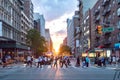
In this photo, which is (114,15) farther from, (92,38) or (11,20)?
(92,38)

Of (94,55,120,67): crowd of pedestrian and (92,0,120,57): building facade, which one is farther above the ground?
(92,0,120,57): building facade

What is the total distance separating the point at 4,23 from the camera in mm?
86875

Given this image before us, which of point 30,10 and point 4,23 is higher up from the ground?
point 30,10

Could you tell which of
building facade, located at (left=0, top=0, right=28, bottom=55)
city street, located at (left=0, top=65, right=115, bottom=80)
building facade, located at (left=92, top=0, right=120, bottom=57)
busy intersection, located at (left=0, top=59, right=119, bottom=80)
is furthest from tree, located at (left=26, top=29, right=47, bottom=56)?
city street, located at (left=0, top=65, right=115, bottom=80)

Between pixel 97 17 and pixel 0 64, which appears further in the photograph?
pixel 97 17

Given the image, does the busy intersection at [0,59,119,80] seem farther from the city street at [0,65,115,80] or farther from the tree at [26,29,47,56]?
the tree at [26,29,47,56]

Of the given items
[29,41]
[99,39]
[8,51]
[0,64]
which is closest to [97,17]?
[99,39]

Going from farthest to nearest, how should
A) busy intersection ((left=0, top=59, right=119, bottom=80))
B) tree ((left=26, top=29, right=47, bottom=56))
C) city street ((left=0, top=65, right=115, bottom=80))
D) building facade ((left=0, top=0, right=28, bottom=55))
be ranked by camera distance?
tree ((left=26, top=29, right=47, bottom=56)), building facade ((left=0, top=0, right=28, bottom=55)), busy intersection ((left=0, top=59, right=119, bottom=80)), city street ((left=0, top=65, right=115, bottom=80))

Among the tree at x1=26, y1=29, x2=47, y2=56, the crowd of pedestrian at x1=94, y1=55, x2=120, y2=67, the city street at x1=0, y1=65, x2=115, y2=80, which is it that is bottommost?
the city street at x1=0, y1=65, x2=115, y2=80

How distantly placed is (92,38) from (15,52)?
44854mm

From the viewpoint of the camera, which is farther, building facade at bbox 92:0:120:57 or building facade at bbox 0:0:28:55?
building facade at bbox 0:0:28:55

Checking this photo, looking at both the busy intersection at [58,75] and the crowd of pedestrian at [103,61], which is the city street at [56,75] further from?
the crowd of pedestrian at [103,61]

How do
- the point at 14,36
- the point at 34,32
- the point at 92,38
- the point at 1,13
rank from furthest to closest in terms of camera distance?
1. the point at 92,38
2. the point at 34,32
3. the point at 14,36
4. the point at 1,13

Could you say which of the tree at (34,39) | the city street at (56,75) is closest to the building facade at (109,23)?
the tree at (34,39)
